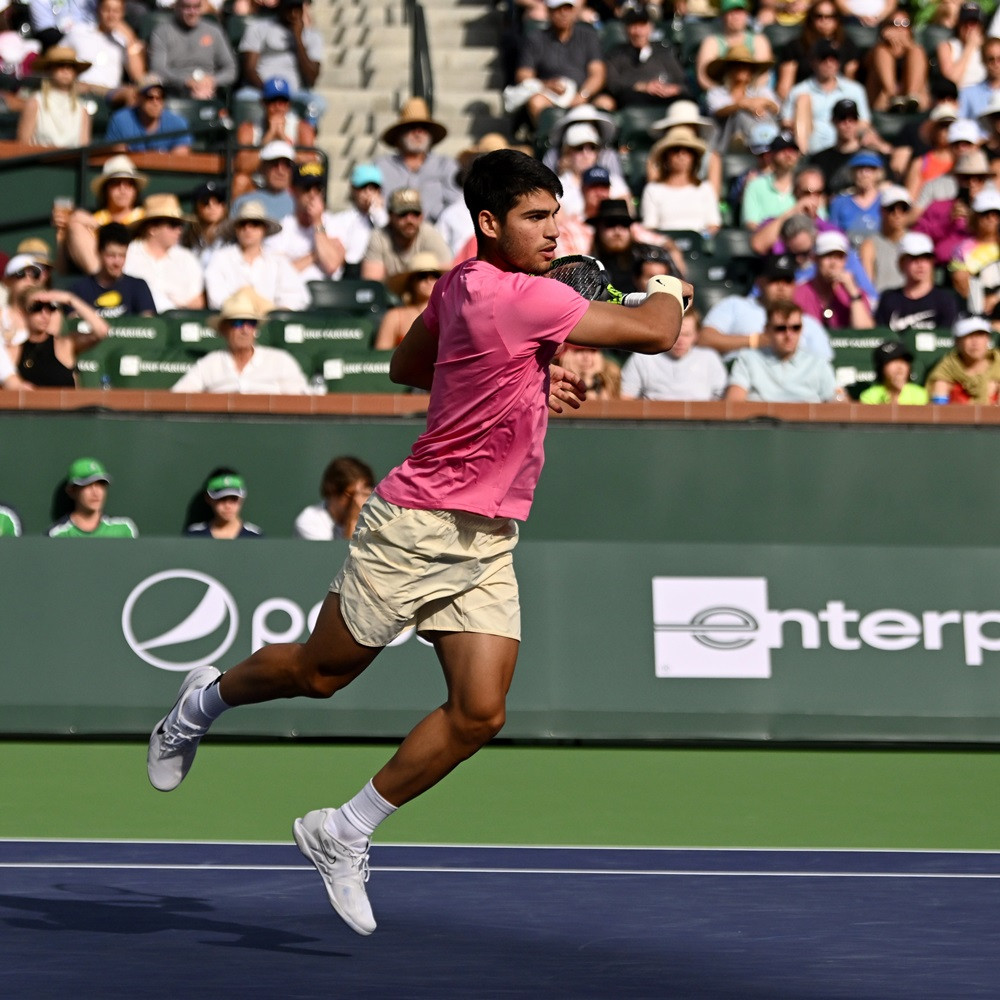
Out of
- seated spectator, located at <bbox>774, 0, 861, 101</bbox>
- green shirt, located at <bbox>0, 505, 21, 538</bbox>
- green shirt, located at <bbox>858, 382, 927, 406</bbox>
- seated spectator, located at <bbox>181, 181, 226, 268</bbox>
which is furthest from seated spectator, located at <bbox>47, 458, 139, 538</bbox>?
seated spectator, located at <bbox>774, 0, 861, 101</bbox>

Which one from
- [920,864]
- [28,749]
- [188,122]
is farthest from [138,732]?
[188,122]

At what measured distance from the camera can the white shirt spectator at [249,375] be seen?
36.9ft

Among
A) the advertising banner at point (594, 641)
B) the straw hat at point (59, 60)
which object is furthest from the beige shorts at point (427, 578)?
the straw hat at point (59, 60)

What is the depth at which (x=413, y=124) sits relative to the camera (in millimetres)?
13828

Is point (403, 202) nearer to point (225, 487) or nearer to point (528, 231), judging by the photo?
point (225, 487)

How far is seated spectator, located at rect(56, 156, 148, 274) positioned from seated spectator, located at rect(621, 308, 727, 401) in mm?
3640

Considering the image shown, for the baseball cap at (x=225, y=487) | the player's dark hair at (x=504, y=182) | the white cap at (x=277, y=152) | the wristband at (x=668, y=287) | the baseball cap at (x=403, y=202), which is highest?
the player's dark hair at (x=504, y=182)

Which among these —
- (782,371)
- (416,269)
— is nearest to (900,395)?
(782,371)

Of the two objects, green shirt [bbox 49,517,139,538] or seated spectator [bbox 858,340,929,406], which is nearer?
green shirt [bbox 49,517,139,538]

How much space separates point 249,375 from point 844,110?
578 centimetres

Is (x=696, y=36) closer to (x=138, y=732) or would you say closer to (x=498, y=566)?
(x=138, y=732)

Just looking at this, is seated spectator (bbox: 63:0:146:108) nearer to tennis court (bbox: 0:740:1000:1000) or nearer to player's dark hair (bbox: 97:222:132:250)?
player's dark hair (bbox: 97:222:132:250)

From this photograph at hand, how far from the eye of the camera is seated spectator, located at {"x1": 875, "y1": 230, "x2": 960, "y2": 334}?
41.5 feet

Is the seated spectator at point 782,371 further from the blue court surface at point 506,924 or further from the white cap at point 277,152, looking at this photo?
the blue court surface at point 506,924
